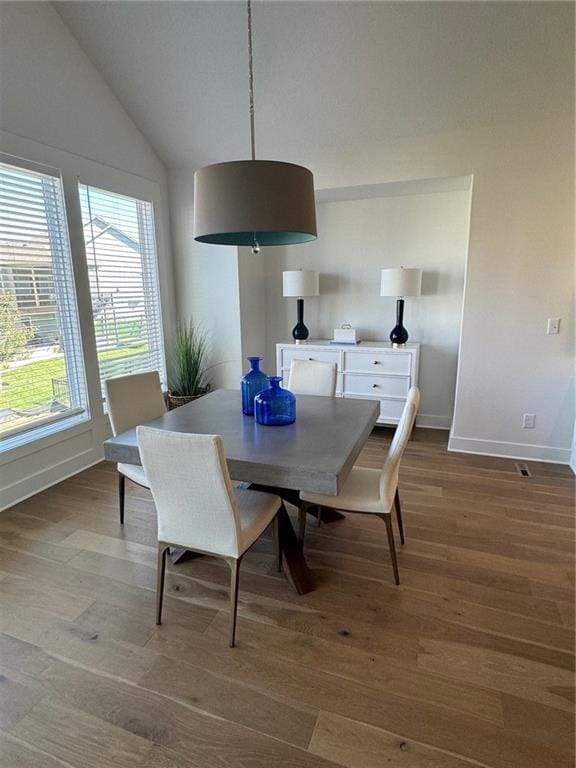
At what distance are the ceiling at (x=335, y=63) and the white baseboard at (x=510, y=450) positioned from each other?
251 cm

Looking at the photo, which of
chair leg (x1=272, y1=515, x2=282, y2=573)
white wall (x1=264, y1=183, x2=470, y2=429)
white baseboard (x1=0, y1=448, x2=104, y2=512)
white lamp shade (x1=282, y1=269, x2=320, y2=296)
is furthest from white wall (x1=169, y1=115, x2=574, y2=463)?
white baseboard (x1=0, y1=448, x2=104, y2=512)

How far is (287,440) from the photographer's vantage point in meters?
1.89

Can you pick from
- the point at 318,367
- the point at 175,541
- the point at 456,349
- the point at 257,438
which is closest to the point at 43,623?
the point at 175,541

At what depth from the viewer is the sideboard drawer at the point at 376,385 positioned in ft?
12.8

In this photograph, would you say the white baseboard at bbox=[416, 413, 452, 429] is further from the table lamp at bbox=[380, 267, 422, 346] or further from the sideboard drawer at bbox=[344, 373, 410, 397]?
the table lamp at bbox=[380, 267, 422, 346]

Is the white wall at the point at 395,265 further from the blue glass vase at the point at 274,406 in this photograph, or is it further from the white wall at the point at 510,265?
the blue glass vase at the point at 274,406

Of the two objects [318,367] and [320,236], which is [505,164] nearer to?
[320,236]

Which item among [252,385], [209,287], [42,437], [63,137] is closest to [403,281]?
[209,287]

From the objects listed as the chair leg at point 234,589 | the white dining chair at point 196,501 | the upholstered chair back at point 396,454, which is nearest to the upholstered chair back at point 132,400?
the white dining chair at point 196,501

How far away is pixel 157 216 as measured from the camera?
4.11 m

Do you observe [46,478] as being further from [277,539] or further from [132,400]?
[277,539]

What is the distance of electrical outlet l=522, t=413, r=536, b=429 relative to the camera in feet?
11.3

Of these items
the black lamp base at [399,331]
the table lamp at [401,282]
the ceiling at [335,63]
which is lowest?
the black lamp base at [399,331]

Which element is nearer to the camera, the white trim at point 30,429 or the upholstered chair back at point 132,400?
the upholstered chair back at point 132,400
